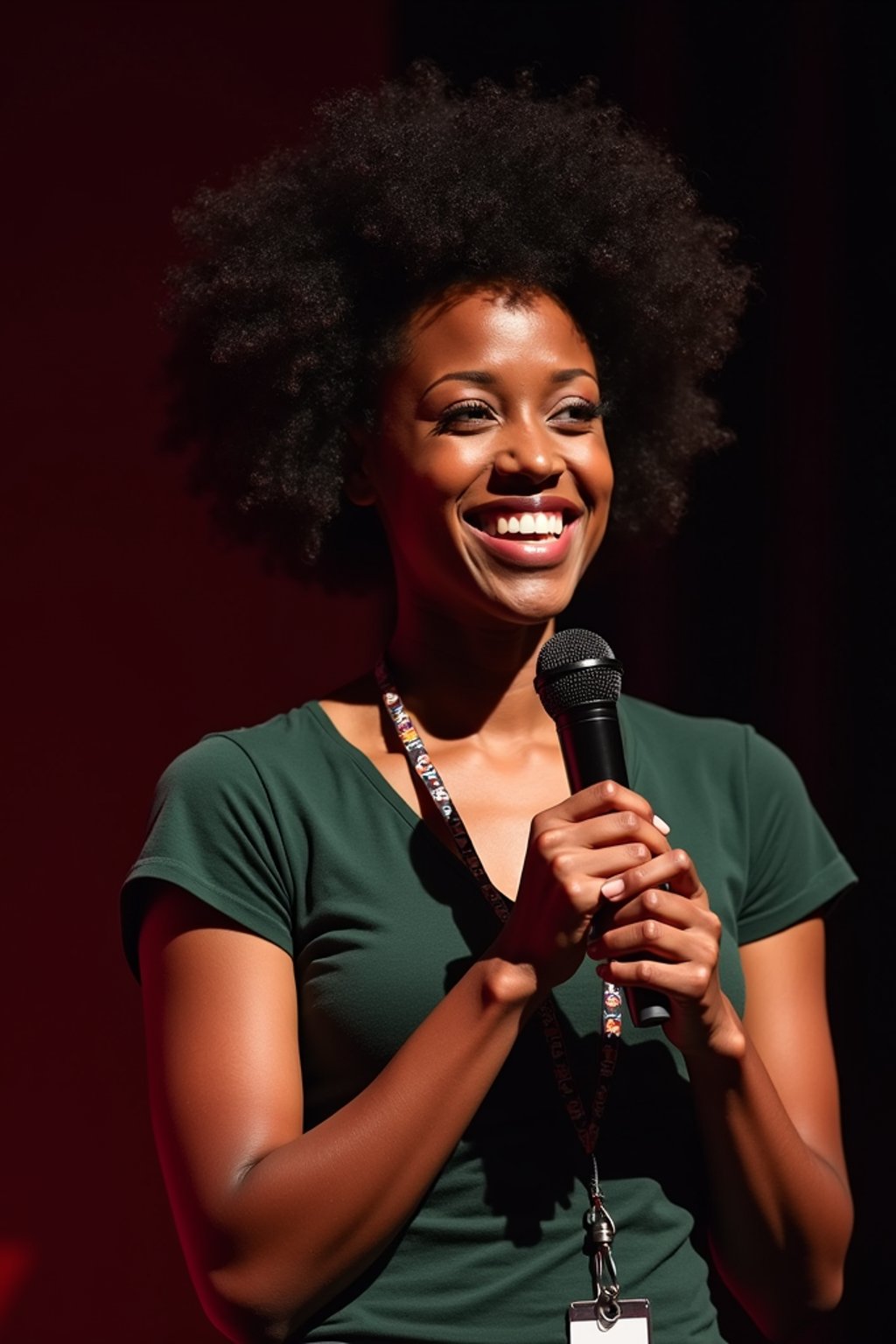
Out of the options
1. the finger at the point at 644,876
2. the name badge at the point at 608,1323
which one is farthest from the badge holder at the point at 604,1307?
the finger at the point at 644,876

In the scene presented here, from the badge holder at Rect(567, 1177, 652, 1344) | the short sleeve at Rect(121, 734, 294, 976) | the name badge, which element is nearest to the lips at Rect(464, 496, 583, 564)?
the short sleeve at Rect(121, 734, 294, 976)

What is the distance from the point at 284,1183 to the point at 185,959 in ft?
0.84

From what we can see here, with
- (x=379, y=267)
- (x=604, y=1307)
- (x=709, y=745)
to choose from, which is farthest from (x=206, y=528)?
(x=604, y=1307)

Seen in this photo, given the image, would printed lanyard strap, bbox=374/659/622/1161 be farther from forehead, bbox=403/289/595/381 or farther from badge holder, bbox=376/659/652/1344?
forehead, bbox=403/289/595/381

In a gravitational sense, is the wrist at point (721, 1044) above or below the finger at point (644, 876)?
below

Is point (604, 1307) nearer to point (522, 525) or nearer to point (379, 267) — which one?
point (522, 525)

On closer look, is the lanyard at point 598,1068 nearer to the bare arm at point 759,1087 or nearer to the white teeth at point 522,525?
the bare arm at point 759,1087

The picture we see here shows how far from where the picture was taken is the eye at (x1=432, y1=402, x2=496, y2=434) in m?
1.80

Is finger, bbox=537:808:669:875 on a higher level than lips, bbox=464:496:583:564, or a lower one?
lower

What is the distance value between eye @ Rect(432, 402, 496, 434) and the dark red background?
59 centimetres

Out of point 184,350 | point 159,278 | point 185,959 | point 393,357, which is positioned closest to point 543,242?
point 393,357

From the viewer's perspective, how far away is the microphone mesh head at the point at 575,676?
4.93ft

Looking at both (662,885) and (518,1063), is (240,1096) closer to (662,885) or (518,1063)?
(518,1063)

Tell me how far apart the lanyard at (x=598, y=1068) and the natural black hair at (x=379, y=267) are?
51cm
